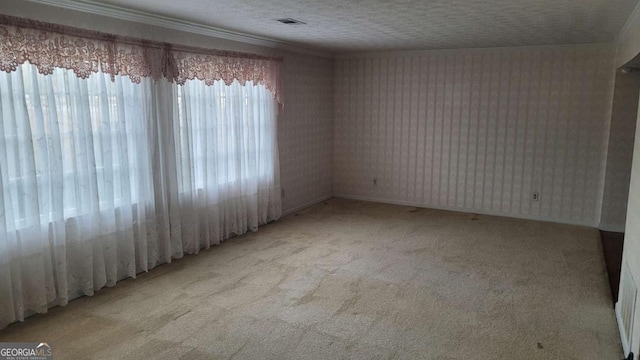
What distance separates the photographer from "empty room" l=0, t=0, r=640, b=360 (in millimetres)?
3045

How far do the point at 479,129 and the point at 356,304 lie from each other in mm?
3738

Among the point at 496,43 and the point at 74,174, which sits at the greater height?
the point at 496,43

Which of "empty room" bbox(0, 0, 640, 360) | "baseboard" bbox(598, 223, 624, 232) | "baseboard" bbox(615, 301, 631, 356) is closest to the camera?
"baseboard" bbox(615, 301, 631, 356)

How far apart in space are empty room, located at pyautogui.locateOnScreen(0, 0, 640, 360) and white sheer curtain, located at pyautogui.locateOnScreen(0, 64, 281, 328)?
2 centimetres

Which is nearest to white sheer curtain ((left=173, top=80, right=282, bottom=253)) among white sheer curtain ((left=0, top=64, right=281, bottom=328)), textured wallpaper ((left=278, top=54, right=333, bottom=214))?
white sheer curtain ((left=0, top=64, right=281, bottom=328))

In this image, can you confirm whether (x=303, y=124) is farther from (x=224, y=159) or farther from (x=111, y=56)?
(x=111, y=56)

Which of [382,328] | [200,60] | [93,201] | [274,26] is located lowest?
[382,328]

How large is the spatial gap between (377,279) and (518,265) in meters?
1.45

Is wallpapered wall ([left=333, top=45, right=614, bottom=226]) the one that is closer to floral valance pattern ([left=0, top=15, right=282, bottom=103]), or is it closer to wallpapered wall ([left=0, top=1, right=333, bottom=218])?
wallpapered wall ([left=0, top=1, right=333, bottom=218])

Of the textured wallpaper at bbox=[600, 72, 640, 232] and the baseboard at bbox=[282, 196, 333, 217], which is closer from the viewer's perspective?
the textured wallpaper at bbox=[600, 72, 640, 232]

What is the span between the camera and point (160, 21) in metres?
4.00

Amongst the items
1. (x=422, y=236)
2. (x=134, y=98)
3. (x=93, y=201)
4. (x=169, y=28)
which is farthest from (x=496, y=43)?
(x=93, y=201)

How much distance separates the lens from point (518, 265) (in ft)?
14.3

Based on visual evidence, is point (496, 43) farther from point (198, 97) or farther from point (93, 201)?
point (93, 201)
